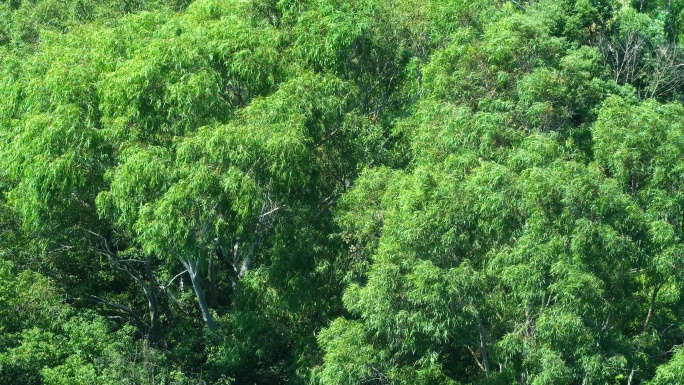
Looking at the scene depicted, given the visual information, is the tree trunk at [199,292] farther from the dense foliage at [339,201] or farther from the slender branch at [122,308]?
the slender branch at [122,308]

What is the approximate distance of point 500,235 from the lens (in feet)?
58.7

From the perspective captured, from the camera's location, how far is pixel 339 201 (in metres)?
20.8

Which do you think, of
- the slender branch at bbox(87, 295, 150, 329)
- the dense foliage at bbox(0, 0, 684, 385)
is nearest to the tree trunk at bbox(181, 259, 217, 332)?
the dense foliage at bbox(0, 0, 684, 385)

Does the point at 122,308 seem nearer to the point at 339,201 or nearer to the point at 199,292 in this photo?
the point at 199,292

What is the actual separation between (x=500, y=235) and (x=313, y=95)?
538cm

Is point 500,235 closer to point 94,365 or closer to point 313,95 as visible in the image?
point 313,95

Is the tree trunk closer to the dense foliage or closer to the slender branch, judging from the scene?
the dense foliage

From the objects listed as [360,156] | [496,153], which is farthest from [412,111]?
[496,153]

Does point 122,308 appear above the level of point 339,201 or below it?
below

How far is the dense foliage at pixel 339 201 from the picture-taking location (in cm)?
1766

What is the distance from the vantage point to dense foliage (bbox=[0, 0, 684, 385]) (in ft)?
57.9

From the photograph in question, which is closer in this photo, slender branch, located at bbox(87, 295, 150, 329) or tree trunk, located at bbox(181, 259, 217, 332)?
tree trunk, located at bbox(181, 259, 217, 332)

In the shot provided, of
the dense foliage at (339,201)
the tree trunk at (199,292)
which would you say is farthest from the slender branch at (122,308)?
the tree trunk at (199,292)

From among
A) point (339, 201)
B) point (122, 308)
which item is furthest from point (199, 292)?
point (339, 201)
